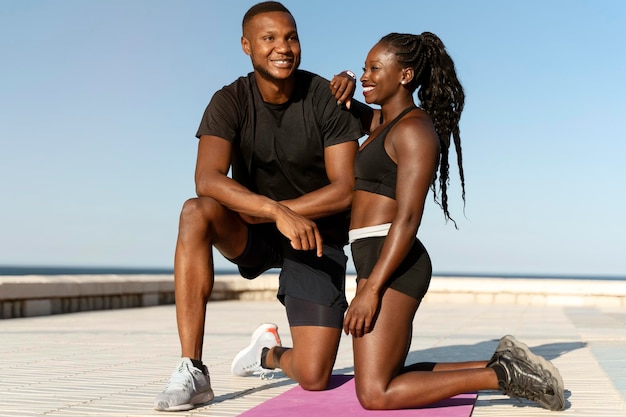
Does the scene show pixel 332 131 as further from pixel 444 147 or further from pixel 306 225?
pixel 306 225

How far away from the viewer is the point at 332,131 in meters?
4.71

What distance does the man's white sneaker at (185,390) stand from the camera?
393 centimetres

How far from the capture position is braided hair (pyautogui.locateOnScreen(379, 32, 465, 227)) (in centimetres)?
413

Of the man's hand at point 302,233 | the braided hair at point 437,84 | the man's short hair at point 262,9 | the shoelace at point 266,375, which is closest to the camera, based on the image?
the man's hand at point 302,233

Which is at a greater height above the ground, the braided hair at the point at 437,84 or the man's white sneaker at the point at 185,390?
the braided hair at the point at 437,84

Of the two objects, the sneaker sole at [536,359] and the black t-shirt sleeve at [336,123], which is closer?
the sneaker sole at [536,359]

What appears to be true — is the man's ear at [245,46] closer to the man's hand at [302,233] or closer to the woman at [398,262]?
the woman at [398,262]

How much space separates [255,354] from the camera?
17.3ft

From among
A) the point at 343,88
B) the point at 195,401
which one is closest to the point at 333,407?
the point at 195,401

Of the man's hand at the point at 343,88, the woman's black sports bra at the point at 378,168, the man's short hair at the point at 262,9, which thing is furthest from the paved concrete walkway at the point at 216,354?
the man's short hair at the point at 262,9

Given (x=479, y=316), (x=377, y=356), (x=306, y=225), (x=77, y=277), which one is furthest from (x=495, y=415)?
(x=77, y=277)

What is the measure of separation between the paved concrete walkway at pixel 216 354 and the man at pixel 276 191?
42cm

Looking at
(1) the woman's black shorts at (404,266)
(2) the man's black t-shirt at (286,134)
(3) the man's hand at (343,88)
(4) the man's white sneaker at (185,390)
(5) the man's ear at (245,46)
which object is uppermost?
(5) the man's ear at (245,46)

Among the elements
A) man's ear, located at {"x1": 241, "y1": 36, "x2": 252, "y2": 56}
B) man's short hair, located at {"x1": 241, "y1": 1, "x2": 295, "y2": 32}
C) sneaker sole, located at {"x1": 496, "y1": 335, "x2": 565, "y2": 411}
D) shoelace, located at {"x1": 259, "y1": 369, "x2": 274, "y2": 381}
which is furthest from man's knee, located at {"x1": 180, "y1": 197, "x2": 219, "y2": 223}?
sneaker sole, located at {"x1": 496, "y1": 335, "x2": 565, "y2": 411}
